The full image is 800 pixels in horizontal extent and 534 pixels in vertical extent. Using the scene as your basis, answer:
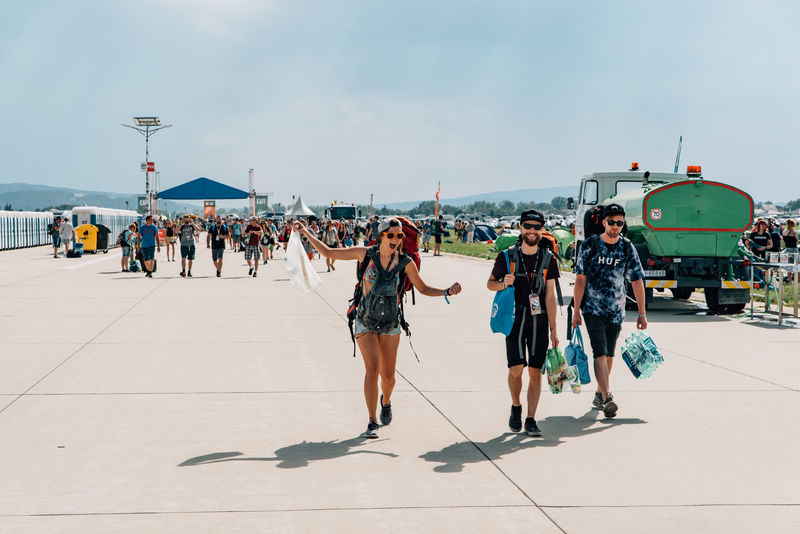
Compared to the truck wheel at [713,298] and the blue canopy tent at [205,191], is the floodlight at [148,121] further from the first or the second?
the truck wheel at [713,298]

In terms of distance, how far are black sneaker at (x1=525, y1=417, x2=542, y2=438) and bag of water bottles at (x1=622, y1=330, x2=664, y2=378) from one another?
143cm

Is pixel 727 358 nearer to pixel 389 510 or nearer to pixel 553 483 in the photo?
pixel 553 483

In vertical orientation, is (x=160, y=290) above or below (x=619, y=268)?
below

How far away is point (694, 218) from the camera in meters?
15.2

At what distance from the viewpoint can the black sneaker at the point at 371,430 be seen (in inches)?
245

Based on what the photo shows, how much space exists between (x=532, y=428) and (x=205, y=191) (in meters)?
41.0

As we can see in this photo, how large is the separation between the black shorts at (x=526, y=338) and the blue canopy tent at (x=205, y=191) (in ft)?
132

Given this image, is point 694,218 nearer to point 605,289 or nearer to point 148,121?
point 605,289

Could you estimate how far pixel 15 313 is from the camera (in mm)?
14156

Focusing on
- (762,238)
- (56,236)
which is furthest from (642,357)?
(56,236)

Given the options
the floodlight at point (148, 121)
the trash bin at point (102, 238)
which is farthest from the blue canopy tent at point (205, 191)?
the floodlight at point (148, 121)

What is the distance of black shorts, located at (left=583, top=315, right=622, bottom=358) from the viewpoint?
717cm

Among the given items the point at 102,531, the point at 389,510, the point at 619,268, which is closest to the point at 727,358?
the point at 619,268

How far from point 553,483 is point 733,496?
1.03 meters
